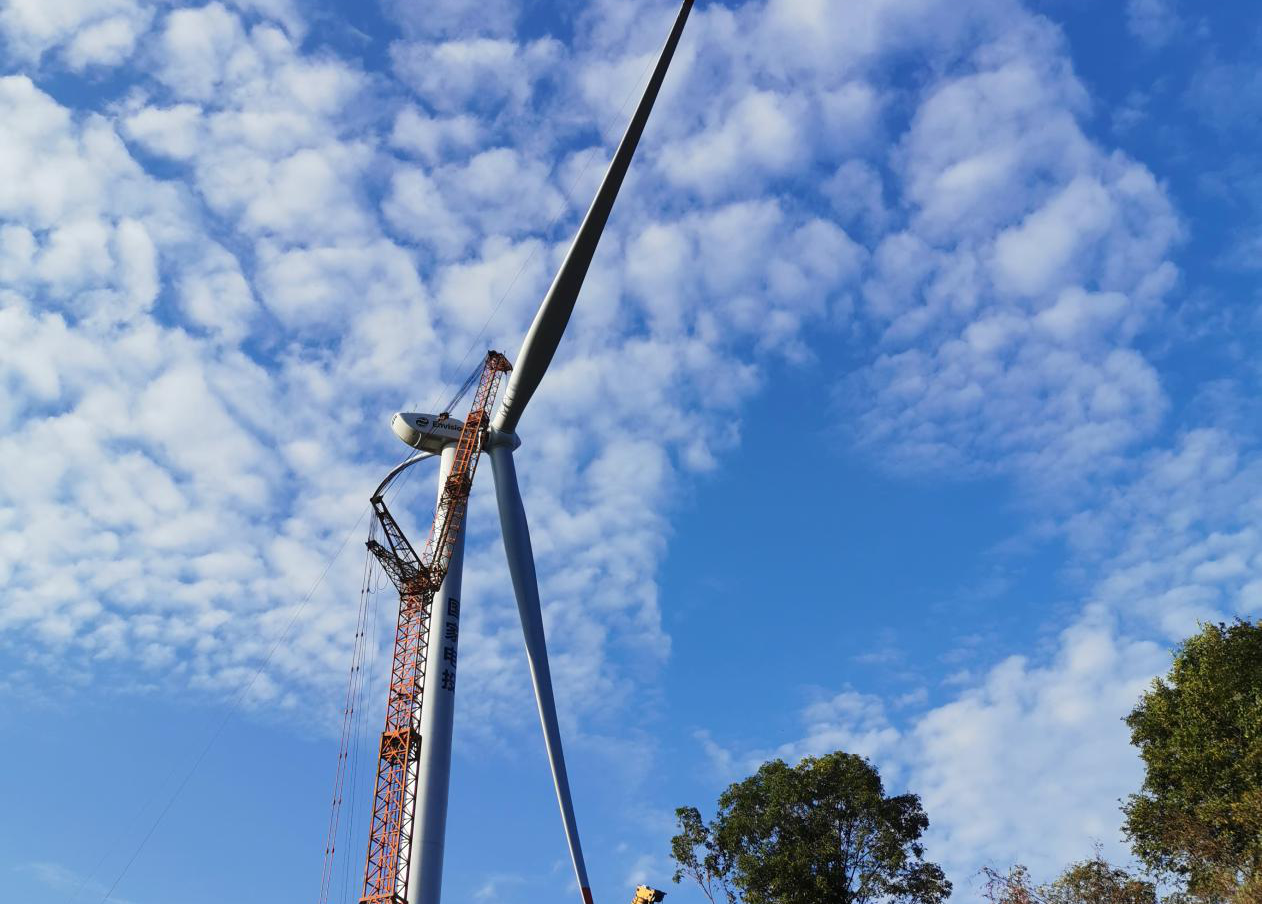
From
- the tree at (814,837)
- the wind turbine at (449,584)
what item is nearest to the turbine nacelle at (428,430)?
the wind turbine at (449,584)

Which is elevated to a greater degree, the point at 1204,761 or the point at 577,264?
the point at 577,264

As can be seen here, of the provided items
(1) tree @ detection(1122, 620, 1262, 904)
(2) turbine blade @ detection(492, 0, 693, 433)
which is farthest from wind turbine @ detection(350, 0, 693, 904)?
(1) tree @ detection(1122, 620, 1262, 904)

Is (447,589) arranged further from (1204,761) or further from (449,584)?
(1204,761)

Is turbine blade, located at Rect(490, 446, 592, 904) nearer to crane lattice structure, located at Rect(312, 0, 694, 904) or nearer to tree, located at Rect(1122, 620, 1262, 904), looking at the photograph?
crane lattice structure, located at Rect(312, 0, 694, 904)

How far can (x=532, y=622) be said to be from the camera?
198 ft

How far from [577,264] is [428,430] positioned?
21.1 m

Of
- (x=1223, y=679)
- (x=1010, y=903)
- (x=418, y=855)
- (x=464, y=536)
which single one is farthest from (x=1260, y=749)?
(x=464, y=536)

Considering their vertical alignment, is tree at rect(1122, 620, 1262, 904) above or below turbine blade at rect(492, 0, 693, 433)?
below

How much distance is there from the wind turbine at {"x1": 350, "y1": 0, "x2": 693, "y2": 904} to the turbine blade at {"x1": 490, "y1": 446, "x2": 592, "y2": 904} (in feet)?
0.19

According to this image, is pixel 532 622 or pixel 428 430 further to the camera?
pixel 428 430

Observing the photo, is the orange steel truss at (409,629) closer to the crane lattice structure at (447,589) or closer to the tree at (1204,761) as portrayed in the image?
the crane lattice structure at (447,589)

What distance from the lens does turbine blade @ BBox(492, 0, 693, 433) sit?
5125 cm

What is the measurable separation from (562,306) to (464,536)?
1853 cm

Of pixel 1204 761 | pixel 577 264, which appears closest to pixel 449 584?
pixel 577 264
